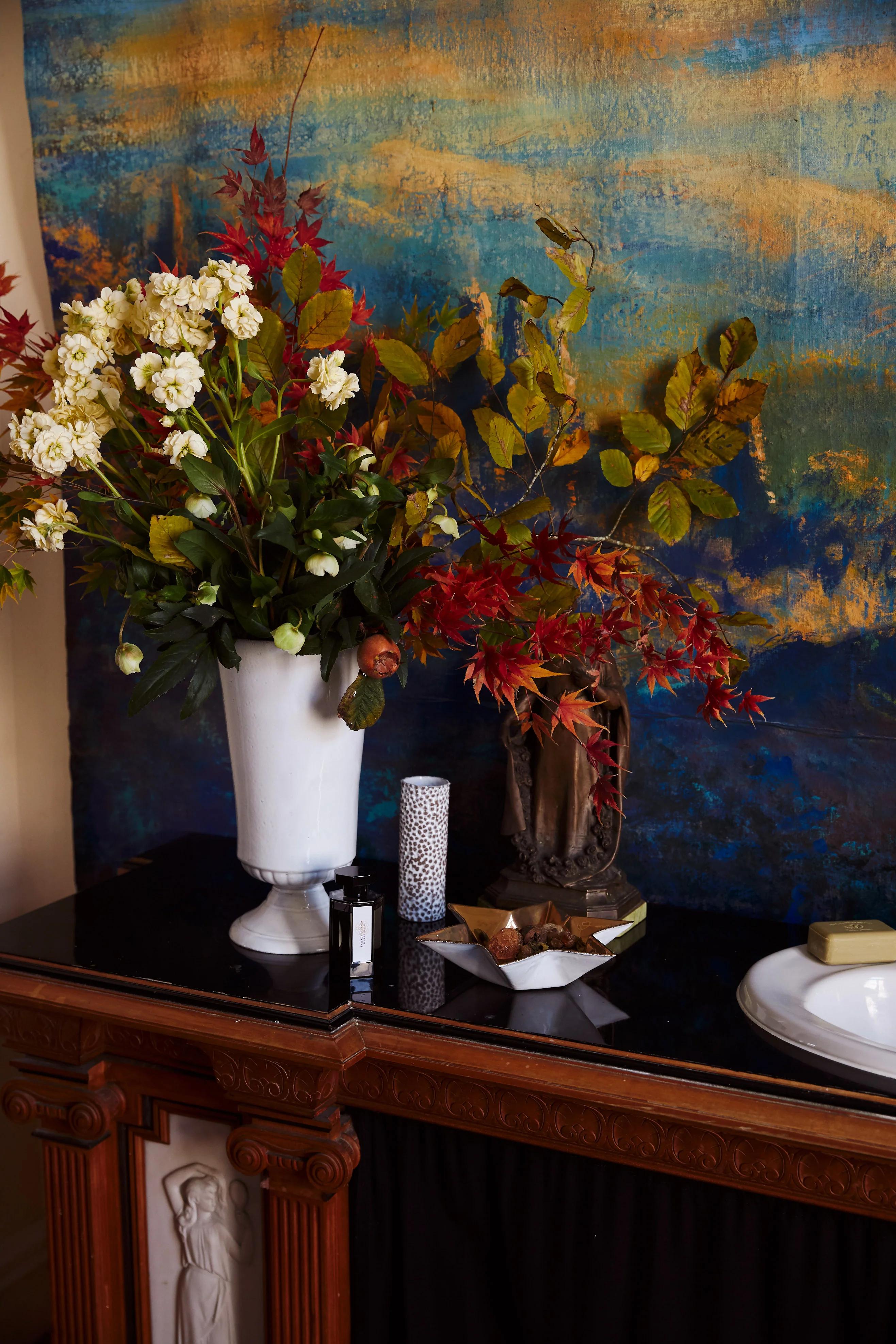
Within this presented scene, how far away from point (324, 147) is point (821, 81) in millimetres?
772

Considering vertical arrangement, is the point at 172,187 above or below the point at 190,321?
above

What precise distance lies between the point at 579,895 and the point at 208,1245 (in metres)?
0.71

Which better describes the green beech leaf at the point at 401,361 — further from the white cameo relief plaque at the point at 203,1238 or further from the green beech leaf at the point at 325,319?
the white cameo relief plaque at the point at 203,1238

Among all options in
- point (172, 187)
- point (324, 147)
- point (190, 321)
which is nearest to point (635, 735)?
point (190, 321)

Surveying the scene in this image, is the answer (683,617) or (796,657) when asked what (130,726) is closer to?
(683,617)

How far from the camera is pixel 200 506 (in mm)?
1216

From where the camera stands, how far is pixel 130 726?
1988 millimetres

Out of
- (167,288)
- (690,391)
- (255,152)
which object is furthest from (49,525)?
(690,391)

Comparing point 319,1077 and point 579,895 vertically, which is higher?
point 579,895

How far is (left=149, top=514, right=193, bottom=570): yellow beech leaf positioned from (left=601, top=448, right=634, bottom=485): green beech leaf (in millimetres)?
613

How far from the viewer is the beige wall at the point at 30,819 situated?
2.03 m

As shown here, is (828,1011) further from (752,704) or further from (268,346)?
(268,346)

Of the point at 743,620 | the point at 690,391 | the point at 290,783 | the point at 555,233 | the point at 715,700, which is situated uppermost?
the point at 555,233

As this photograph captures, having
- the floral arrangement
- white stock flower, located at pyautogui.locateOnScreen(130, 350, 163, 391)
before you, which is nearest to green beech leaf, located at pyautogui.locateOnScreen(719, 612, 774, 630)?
the floral arrangement
